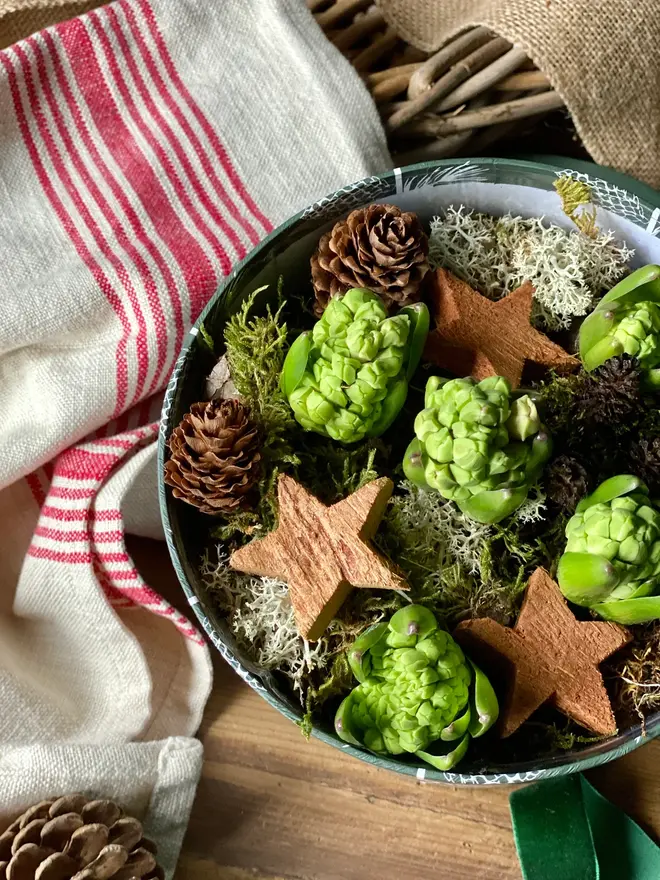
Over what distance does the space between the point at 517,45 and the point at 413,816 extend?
→ 670 millimetres

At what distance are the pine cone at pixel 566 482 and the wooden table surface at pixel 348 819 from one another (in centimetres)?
31

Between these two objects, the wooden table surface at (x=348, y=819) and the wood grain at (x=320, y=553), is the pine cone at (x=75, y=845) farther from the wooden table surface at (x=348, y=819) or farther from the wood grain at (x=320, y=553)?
the wood grain at (x=320, y=553)

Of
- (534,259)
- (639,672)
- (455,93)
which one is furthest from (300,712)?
(455,93)

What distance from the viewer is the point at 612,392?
0.54m

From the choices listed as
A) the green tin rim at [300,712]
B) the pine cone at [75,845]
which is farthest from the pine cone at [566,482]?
the pine cone at [75,845]

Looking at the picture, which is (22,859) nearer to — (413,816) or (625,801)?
(413,816)

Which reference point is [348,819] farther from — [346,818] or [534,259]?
[534,259]

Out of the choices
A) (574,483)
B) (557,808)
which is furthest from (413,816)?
(574,483)

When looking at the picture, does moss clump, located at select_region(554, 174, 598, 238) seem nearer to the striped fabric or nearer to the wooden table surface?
the striped fabric

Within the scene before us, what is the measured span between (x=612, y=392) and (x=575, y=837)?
39 cm

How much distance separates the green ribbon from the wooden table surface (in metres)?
0.02

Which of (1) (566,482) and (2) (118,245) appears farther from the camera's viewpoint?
(2) (118,245)

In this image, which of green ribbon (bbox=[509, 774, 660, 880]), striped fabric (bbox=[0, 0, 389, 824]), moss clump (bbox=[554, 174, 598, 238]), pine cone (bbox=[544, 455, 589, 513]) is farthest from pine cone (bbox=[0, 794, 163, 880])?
moss clump (bbox=[554, 174, 598, 238])

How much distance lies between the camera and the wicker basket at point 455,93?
70 centimetres
